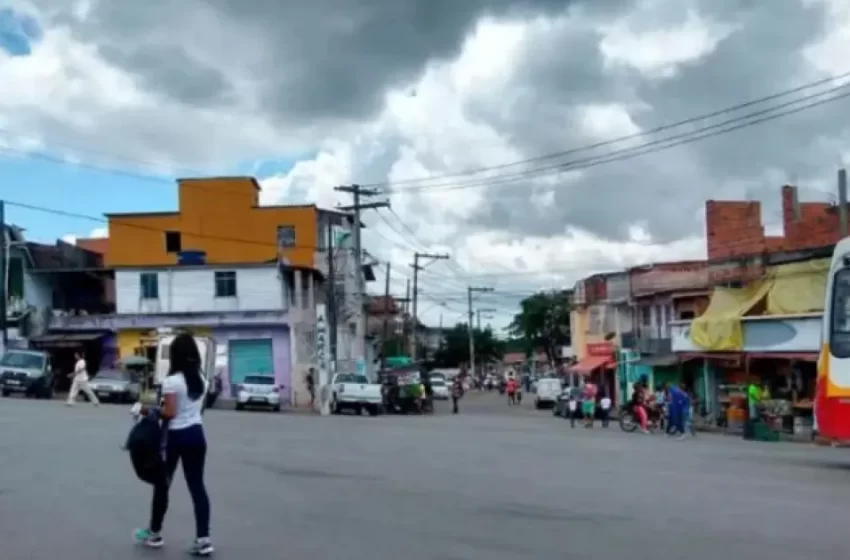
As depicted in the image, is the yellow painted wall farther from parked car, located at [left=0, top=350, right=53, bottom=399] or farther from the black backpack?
the black backpack

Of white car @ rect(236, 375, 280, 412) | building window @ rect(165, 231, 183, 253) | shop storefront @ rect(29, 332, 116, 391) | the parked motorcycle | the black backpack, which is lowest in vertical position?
the parked motorcycle

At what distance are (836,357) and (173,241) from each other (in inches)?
2006

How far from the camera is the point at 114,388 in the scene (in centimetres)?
4681

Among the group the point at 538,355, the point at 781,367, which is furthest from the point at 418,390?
the point at 538,355

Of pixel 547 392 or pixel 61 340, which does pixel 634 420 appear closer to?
pixel 547 392

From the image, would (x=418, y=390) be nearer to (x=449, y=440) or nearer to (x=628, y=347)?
(x=628, y=347)

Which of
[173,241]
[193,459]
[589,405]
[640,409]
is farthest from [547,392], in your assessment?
[193,459]

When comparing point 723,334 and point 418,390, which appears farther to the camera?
point 418,390

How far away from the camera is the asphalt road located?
11008mm

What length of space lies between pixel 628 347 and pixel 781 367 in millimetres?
19409

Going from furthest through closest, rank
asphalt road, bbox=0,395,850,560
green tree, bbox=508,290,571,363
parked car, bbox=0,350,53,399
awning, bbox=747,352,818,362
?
green tree, bbox=508,290,571,363 < parked car, bbox=0,350,53,399 < awning, bbox=747,352,818,362 < asphalt road, bbox=0,395,850,560

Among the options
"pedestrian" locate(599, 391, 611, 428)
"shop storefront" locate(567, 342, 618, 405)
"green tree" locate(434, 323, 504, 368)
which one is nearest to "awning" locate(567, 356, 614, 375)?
"shop storefront" locate(567, 342, 618, 405)

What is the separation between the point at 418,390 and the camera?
56.8 meters

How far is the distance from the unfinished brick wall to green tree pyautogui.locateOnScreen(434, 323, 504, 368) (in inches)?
3856
